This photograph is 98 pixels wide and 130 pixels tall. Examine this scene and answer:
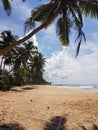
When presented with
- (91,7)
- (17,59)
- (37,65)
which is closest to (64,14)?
(91,7)

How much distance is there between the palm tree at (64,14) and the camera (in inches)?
485

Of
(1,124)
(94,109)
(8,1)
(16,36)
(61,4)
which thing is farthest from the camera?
(16,36)

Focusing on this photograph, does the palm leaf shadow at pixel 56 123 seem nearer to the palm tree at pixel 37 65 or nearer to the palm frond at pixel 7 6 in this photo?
the palm frond at pixel 7 6

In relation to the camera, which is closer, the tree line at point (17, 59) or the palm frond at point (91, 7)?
the palm frond at point (91, 7)

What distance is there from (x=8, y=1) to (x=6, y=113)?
5.51 metres

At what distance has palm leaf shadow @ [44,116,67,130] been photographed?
34.5 feet

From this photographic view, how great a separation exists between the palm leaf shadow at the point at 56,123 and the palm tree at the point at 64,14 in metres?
3.64

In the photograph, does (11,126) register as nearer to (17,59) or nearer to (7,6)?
(7,6)

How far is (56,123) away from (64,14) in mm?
5020

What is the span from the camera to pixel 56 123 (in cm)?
1116

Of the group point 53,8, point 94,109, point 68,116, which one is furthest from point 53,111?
point 53,8

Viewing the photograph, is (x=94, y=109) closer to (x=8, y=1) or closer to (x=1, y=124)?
(x=1, y=124)

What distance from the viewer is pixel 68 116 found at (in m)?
12.5

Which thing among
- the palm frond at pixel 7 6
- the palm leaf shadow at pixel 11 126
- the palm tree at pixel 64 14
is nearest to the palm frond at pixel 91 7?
the palm tree at pixel 64 14
